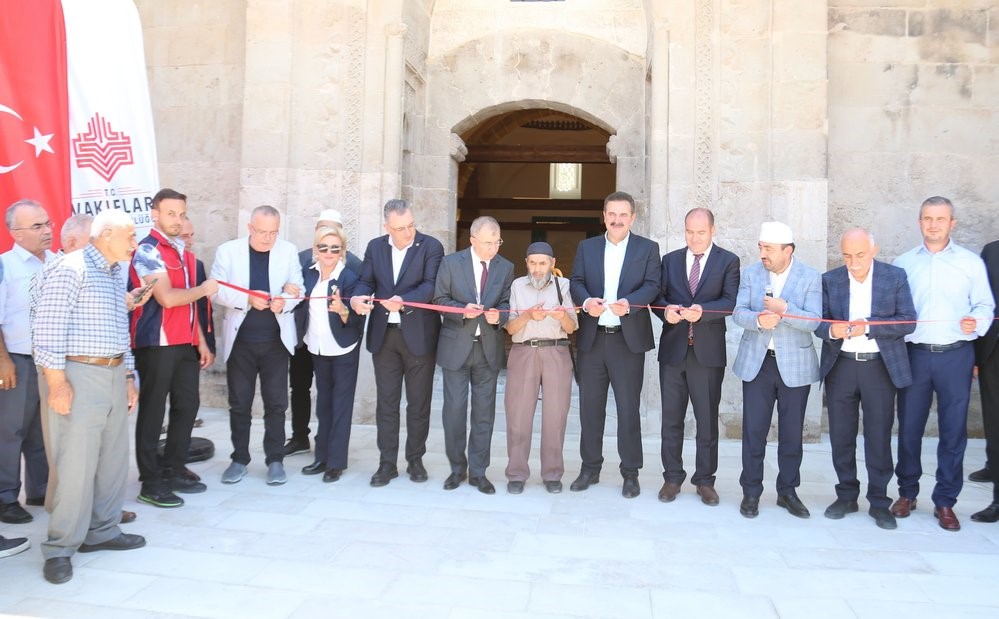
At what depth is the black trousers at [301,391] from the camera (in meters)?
5.87

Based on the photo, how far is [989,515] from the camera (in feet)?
14.5

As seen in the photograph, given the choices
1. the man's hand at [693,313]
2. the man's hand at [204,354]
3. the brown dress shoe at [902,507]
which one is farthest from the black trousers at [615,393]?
the man's hand at [204,354]

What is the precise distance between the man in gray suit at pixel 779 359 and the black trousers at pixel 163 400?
3.32 metres

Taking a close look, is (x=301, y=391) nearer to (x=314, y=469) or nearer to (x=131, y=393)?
(x=314, y=469)

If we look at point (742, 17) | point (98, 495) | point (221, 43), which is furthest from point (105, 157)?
point (742, 17)

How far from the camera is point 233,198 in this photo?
762cm

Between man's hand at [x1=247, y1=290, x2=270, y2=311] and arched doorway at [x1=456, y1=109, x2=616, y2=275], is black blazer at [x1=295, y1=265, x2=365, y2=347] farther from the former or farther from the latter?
arched doorway at [x1=456, y1=109, x2=616, y2=275]

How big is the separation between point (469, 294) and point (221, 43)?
4493 millimetres

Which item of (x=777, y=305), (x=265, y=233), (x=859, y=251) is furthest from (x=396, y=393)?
(x=859, y=251)

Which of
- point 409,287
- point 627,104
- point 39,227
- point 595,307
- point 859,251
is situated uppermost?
point 627,104

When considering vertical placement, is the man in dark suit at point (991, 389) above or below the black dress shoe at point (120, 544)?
above

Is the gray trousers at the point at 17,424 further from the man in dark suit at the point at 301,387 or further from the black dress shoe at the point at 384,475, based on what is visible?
the black dress shoe at the point at 384,475

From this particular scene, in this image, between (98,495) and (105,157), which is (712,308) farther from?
(105,157)

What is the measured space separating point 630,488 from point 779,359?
120 cm
